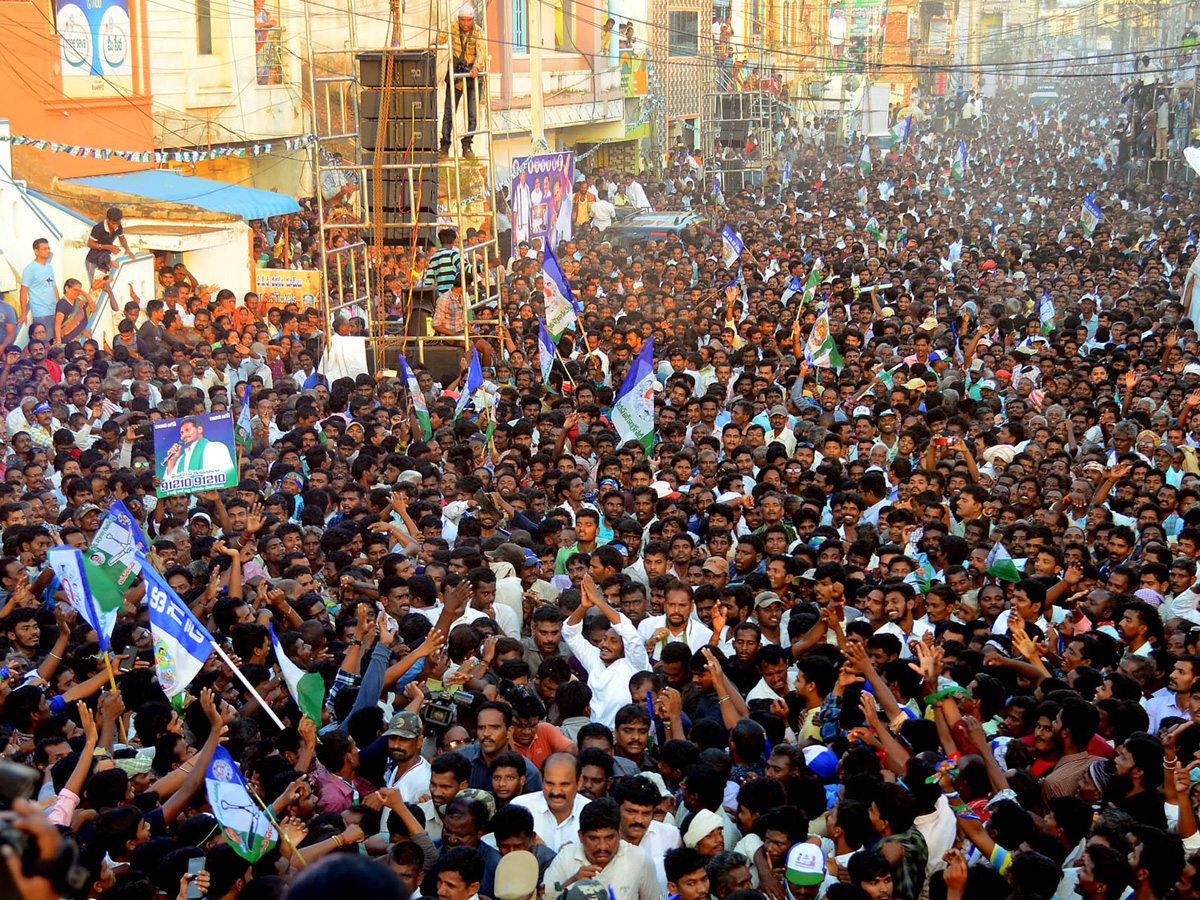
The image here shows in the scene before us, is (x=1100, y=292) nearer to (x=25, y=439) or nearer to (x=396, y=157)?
(x=396, y=157)

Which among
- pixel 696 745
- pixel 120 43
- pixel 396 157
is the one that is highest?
pixel 120 43

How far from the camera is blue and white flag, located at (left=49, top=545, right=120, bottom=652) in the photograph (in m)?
6.39

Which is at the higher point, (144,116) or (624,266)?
(144,116)

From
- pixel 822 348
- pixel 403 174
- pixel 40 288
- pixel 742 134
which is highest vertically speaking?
pixel 742 134

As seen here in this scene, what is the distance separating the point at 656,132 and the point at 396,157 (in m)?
25.2

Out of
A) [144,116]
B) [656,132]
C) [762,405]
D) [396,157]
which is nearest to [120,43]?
[144,116]

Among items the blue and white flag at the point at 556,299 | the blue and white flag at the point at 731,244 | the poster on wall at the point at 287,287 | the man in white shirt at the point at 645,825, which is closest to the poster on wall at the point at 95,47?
the poster on wall at the point at 287,287

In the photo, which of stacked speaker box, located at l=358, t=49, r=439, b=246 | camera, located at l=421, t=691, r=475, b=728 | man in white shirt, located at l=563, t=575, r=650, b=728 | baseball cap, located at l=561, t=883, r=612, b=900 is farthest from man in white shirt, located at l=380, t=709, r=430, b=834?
stacked speaker box, located at l=358, t=49, r=439, b=246

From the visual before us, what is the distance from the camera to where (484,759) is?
5.45 m

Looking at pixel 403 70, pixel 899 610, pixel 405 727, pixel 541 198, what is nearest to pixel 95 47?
pixel 541 198

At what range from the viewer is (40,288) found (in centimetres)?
1512

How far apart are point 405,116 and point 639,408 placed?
6.05 m

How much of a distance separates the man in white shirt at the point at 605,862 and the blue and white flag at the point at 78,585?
256cm

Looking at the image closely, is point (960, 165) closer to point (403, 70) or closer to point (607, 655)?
point (403, 70)
